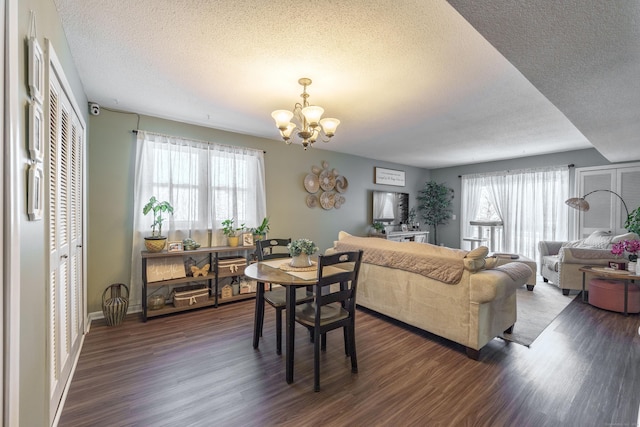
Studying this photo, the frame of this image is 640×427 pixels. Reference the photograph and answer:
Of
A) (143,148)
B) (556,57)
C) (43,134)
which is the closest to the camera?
(43,134)

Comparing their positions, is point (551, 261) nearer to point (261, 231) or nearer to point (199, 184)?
point (261, 231)

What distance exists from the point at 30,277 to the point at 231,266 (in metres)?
2.75

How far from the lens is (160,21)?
1.82 meters

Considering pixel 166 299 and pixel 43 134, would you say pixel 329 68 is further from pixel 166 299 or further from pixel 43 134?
pixel 166 299

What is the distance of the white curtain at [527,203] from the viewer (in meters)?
5.59

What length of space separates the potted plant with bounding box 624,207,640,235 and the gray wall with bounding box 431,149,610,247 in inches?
41.0

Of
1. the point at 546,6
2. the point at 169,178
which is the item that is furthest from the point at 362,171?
the point at 546,6

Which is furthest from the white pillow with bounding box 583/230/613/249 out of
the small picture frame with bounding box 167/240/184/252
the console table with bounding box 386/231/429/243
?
the small picture frame with bounding box 167/240/184/252

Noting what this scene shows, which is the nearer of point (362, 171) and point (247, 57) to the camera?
point (247, 57)

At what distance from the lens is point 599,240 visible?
15.1ft

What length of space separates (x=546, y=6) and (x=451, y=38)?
755 mm

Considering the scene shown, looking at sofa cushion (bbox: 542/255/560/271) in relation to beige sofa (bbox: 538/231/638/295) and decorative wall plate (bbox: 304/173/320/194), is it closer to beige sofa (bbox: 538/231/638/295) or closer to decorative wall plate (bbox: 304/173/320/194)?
beige sofa (bbox: 538/231/638/295)

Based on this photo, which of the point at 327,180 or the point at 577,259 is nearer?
the point at 577,259

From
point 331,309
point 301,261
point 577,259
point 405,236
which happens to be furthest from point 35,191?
point 405,236
